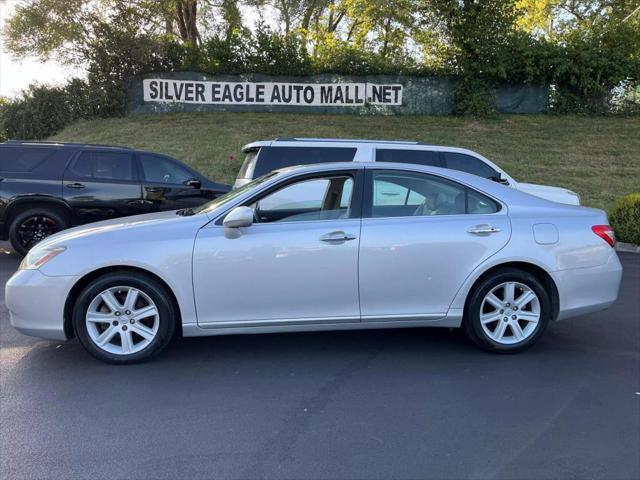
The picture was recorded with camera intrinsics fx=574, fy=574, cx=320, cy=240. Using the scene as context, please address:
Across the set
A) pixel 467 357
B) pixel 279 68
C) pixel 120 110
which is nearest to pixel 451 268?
pixel 467 357

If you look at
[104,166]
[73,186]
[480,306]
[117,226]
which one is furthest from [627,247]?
[73,186]

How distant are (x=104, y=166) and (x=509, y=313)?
662 centimetres

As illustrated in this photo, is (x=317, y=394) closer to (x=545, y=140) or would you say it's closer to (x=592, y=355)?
(x=592, y=355)

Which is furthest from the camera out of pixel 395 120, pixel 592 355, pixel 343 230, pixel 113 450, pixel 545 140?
pixel 395 120

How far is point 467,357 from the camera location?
15.6ft

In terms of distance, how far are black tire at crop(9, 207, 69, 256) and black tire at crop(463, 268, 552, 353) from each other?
20.6 feet

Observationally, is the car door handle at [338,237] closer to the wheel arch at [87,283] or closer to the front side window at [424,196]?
the front side window at [424,196]

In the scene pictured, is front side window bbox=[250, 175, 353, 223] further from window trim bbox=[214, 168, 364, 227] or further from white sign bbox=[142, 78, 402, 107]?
white sign bbox=[142, 78, 402, 107]

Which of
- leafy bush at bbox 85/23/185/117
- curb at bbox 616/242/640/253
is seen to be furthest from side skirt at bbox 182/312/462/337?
leafy bush at bbox 85/23/185/117

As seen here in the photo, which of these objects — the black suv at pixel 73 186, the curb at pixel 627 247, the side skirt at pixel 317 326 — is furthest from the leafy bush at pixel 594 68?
the side skirt at pixel 317 326

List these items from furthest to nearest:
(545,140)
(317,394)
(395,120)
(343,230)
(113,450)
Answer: (395,120) → (545,140) → (343,230) → (317,394) → (113,450)

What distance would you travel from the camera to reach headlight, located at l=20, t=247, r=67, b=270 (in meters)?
4.36

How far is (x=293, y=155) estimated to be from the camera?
854cm

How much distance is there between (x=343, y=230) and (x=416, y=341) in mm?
1362
